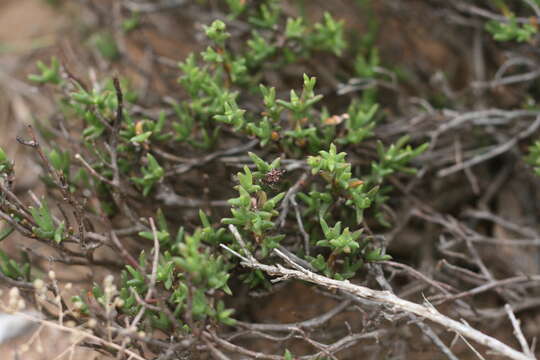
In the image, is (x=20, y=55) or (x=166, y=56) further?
(x=20, y=55)

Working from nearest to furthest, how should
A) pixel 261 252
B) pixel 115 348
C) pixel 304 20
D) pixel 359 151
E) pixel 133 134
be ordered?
1. pixel 115 348
2. pixel 261 252
3. pixel 133 134
4. pixel 359 151
5. pixel 304 20

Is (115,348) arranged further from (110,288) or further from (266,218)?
(266,218)

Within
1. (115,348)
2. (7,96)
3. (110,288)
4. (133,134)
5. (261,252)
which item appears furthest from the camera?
(7,96)

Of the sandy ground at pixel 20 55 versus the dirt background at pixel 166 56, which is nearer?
the dirt background at pixel 166 56

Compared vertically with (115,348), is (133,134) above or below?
above

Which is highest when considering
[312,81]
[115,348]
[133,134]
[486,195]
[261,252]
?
[312,81]

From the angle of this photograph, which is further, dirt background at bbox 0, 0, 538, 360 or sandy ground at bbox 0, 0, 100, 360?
sandy ground at bbox 0, 0, 100, 360

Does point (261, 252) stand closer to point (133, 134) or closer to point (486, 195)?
point (133, 134)

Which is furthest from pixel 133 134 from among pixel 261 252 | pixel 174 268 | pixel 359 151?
pixel 359 151

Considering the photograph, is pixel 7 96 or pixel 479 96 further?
pixel 7 96

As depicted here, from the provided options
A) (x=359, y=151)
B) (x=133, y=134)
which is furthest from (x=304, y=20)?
(x=133, y=134)
